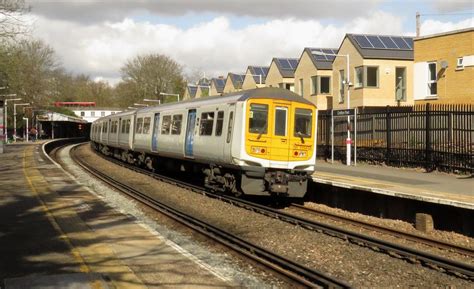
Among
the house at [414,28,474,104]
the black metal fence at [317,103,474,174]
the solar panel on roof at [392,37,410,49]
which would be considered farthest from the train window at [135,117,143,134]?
the solar panel on roof at [392,37,410,49]

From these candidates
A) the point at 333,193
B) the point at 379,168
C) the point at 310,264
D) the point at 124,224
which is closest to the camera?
the point at 310,264

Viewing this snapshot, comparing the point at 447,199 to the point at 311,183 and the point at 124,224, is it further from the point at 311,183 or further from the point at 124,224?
the point at 124,224

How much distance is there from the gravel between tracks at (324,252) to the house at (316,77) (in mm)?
28324

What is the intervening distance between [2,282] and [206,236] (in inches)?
165

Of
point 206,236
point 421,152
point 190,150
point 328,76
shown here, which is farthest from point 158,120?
point 328,76

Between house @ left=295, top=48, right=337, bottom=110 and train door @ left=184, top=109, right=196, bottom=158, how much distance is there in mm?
24758

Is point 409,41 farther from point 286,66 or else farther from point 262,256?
point 262,256

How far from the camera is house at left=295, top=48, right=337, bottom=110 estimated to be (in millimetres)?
41812

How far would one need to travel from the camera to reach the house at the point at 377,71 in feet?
116

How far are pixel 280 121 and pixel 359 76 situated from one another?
2330 cm

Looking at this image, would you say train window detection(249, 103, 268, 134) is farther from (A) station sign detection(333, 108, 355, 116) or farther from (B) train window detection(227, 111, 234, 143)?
(A) station sign detection(333, 108, 355, 116)

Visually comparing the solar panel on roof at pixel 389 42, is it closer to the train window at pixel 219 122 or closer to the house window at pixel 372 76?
the house window at pixel 372 76

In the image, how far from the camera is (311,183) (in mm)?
15812

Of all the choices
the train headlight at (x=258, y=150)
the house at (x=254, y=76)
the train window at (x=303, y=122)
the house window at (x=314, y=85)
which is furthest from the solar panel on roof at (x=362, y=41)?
the train headlight at (x=258, y=150)
